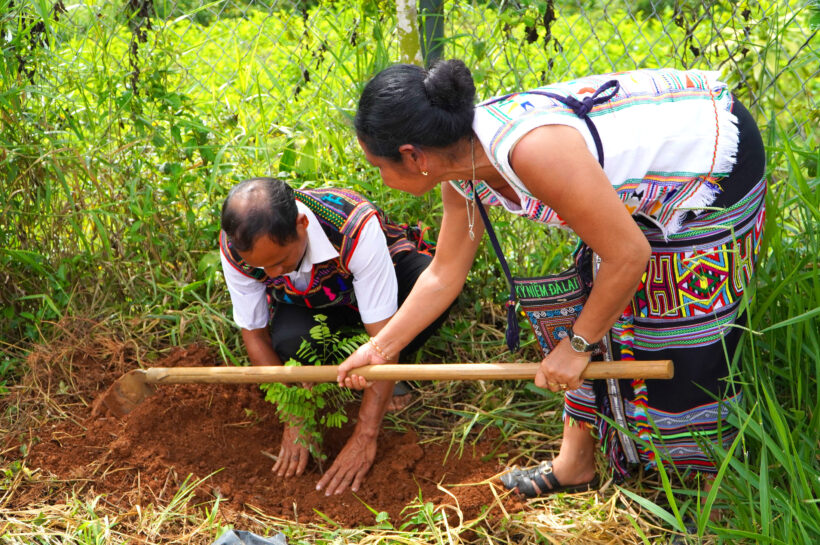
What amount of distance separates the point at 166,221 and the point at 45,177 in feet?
1.63

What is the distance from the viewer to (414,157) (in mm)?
1838

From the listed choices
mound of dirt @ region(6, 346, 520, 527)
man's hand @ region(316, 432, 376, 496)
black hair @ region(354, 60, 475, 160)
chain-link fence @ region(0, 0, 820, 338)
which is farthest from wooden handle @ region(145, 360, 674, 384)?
black hair @ region(354, 60, 475, 160)

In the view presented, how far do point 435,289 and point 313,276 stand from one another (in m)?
0.54

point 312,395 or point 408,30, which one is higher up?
point 408,30

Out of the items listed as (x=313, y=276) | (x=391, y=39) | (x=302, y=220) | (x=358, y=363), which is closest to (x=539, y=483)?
(x=358, y=363)

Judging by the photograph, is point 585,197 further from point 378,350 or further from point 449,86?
point 378,350

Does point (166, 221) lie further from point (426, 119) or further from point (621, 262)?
point (621, 262)

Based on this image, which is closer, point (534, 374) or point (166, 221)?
point (534, 374)

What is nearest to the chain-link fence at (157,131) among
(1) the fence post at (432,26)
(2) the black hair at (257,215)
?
(1) the fence post at (432,26)

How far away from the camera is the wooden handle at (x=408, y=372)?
6.71 ft

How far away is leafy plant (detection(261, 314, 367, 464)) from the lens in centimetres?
253

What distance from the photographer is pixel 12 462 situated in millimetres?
2676

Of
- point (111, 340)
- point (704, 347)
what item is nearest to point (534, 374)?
point (704, 347)

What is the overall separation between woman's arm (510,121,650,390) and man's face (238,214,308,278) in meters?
0.93
